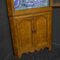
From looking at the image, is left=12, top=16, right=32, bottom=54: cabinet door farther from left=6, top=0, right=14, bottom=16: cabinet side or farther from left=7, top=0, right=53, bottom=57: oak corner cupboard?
left=6, top=0, right=14, bottom=16: cabinet side

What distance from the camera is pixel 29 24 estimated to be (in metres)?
2.47

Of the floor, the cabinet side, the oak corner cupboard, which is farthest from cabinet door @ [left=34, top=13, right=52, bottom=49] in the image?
the cabinet side

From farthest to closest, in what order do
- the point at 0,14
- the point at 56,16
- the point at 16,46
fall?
1. the point at 56,16
2. the point at 16,46
3. the point at 0,14

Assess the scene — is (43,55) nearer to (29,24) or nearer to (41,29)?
(41,29)

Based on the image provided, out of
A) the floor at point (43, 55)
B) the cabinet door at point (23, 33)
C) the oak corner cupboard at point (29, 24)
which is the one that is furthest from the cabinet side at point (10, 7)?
the floor at point (43, 55)

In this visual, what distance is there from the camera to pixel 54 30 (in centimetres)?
274

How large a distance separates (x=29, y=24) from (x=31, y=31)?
0.44 feet

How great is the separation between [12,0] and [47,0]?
641 millimetres

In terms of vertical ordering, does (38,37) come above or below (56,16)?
below

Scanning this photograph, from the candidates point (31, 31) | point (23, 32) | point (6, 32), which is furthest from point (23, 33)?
point (6, 32)

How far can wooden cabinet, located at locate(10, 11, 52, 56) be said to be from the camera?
7.86 feet

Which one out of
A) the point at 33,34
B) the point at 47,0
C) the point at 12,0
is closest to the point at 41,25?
the point at 33,34

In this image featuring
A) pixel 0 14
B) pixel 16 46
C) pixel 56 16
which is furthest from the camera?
pixel 56 16

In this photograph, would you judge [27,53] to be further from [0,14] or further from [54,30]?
[0,14]
